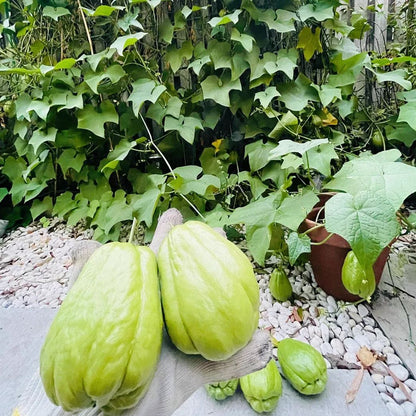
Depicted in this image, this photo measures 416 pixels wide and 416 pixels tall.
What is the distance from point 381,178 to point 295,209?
295 mm

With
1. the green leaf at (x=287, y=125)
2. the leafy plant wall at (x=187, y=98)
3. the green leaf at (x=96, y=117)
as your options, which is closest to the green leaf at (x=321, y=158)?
the leafy plant wall at (x=187, y=98)

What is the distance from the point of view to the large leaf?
0.93 meters

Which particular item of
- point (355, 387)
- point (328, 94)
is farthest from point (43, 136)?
point (355, 387)

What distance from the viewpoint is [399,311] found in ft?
4.03

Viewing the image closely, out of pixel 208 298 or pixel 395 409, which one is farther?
pixel 395 409

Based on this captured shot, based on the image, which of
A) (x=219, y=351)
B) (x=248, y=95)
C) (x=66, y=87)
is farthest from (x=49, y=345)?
(x=66, y=87)

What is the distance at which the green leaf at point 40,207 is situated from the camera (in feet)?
7.60

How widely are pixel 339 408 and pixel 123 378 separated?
2.53 ft

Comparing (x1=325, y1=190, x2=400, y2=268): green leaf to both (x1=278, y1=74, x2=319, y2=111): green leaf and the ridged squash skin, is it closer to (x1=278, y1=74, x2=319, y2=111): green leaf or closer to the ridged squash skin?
the ridged squash skin

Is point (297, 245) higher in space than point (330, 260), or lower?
higher

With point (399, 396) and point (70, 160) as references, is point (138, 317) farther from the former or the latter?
point (70, 160)

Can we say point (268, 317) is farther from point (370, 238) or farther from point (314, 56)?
point (314, 56)

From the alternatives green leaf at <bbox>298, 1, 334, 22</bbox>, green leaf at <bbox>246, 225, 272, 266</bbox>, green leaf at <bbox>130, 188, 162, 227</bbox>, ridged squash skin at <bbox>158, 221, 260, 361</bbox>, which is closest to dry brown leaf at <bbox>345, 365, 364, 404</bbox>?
green leaf at <bbox>246, 225, 272, 266</bbox>

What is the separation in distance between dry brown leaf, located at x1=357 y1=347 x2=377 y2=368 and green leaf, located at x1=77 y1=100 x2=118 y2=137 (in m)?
1.67
